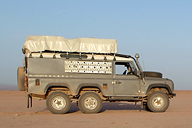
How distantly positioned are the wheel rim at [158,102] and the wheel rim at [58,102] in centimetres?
385

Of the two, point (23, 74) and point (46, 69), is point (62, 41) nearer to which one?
point (46, 69)

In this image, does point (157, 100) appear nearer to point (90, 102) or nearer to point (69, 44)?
point (90, 102)

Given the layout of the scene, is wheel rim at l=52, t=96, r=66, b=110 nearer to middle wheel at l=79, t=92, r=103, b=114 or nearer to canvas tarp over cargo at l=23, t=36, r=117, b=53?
middle wheel at l=79, t=92, r=103, b=114

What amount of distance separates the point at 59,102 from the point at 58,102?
41 millimetres

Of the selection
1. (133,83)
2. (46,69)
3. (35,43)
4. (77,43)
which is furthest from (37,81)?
(133,83)

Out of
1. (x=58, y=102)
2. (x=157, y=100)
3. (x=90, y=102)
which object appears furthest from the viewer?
(x=157, y=100)

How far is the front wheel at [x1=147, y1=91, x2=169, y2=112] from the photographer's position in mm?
11748

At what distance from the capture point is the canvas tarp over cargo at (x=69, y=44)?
1112cm

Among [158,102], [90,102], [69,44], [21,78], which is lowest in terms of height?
[158,102]

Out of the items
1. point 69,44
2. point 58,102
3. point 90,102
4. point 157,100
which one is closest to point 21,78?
point 58,102

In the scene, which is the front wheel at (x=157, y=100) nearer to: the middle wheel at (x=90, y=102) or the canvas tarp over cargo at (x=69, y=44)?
the middle wheel at (x=90, y=102)

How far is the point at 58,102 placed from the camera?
1116 centimetres

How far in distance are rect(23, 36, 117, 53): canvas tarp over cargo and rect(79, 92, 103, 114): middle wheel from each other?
1.83m

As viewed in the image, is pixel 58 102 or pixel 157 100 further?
pixel 157 100
